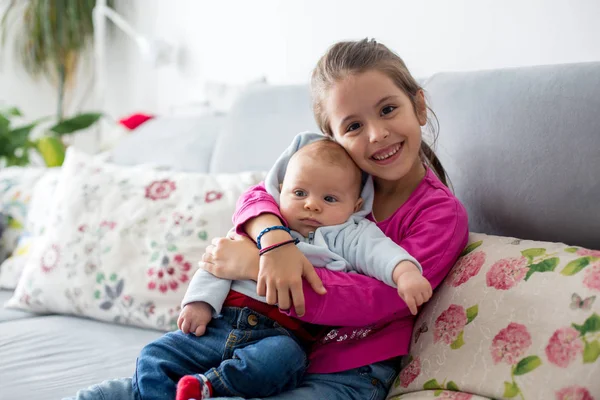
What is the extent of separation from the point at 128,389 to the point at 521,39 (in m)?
→ 1.14

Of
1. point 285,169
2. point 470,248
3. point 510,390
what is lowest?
point 510,390

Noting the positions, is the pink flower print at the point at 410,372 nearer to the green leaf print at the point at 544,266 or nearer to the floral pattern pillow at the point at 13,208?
the green leaf print at the point at 544,266

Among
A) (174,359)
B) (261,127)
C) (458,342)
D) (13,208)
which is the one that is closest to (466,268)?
(458,342)

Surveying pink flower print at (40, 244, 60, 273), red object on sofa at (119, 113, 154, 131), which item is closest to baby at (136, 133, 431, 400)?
pink flower print at (40, 244, 60, 273)

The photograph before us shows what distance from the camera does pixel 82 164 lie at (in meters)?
1.69

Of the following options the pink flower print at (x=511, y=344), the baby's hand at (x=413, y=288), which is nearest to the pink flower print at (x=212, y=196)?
the baby's hand at (x=413, y=288)

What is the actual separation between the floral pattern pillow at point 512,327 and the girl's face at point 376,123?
0.66 feet

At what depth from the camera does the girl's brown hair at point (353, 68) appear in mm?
1135

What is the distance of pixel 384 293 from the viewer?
1.02 m

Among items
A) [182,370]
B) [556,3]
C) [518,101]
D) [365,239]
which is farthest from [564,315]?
[556,3]

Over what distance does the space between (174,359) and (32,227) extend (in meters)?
1.03

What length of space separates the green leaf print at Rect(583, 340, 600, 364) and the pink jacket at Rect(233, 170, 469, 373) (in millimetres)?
271

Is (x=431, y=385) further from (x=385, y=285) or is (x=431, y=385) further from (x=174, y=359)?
(x=174, y=359)

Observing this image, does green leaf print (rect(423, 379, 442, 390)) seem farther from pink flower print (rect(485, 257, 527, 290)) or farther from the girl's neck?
the girl's neck
